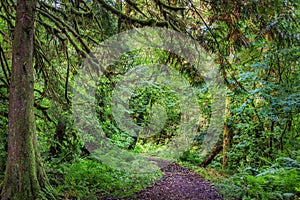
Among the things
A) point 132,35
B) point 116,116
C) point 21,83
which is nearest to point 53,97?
point 21,83

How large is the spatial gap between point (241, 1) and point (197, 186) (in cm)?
→ 413

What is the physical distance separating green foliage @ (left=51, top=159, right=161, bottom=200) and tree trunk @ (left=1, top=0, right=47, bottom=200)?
2.82 feet

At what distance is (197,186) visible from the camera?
19.8ft

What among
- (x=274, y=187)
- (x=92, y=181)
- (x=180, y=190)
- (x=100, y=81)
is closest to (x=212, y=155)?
(x=180, y=190)

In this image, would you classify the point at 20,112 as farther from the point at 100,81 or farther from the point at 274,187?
the point at 274,187

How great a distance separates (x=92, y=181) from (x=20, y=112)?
2179mm

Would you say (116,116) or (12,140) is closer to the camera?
(12,140)

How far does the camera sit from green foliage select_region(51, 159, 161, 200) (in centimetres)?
410

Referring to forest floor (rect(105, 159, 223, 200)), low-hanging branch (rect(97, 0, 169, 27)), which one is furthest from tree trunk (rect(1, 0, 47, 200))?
forest floor (rect(105, 159, 223, 200))

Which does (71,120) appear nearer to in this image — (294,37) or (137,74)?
(137,74)

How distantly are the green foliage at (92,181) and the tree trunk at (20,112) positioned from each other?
860 mm

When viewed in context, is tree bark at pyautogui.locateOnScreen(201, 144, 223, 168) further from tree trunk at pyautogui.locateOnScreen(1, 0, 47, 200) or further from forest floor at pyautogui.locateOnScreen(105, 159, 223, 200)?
tree trunk at pyautogui.locateOnScreen(1, 0, 47, 200)

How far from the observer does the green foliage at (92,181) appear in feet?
13.4

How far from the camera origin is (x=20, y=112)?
305 centimetres
